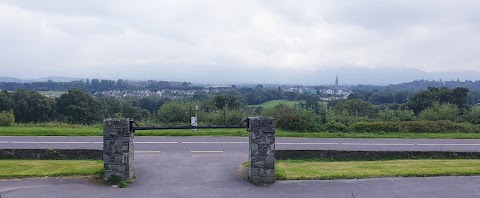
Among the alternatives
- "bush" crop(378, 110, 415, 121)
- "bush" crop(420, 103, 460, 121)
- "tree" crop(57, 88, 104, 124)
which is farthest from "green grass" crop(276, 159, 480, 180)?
"tree" crop(57, 88, 104, 124)

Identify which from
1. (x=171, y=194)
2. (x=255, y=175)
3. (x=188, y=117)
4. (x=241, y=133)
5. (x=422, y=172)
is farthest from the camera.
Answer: (x=188, y=117)

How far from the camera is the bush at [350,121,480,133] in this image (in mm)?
22531

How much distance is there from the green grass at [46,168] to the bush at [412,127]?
14310mm

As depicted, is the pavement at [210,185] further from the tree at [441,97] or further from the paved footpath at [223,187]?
the tree at [441,97]

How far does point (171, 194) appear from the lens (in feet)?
36.6

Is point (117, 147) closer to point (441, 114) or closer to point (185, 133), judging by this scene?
point (185, 133)

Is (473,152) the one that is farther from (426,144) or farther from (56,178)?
(56,178)

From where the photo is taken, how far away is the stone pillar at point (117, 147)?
11.9m

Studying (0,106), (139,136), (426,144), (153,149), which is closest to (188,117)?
(139,136)

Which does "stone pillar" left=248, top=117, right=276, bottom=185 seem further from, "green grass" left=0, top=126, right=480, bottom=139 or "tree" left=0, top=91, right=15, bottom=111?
"tree" left=0, top=91, right=15, bottom=111

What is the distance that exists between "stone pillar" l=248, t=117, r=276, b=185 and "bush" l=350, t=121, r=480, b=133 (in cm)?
1157

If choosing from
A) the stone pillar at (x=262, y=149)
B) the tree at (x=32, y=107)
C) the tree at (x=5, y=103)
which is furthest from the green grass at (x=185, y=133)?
the tree at (x=32, y=107)

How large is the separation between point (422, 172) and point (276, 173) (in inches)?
186

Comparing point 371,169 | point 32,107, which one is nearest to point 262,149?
point 371,169
